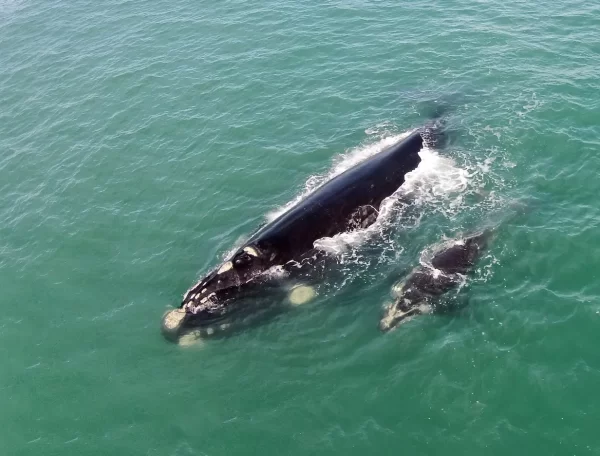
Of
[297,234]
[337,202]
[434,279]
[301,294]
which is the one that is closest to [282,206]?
[337,202]

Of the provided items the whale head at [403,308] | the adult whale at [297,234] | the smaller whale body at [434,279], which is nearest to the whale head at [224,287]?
the adult whale at [297,234]

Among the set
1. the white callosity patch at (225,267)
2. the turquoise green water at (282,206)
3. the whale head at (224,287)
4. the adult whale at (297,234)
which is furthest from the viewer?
the white callosity patch at (225,267)

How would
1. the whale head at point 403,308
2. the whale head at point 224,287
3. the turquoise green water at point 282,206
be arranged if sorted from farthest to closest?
the whale head at point 224,287 → the whale head at point 403,308 → the turquoise green water at point 282,206

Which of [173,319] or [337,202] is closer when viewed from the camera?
[173,319]

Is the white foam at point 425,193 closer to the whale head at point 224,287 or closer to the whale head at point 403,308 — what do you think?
the whale head at point 224,287

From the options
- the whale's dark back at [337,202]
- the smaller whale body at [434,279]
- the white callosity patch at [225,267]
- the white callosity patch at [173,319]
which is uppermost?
the whale's dark back at [337,202]

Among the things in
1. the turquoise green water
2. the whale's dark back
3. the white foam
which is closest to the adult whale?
the whale's dark back

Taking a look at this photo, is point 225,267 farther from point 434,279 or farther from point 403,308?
point 434,279

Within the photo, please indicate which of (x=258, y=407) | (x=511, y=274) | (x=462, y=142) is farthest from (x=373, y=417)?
(x=462, y=142)
